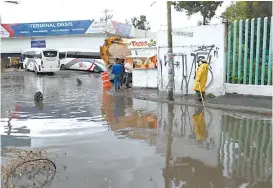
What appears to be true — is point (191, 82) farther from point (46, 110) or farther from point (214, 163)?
point (214, 163)

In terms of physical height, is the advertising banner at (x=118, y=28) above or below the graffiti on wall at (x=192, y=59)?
above

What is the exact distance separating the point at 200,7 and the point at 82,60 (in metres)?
14.6

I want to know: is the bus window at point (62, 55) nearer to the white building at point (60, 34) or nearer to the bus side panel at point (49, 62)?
the white building at point (60, 34)

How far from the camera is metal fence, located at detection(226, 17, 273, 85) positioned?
39.1 feet

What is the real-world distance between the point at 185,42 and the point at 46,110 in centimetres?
623

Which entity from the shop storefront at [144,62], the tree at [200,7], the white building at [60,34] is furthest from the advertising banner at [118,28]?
the shop storefront at [144,62]

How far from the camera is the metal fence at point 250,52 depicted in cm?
1193

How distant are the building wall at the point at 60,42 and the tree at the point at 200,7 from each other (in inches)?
586

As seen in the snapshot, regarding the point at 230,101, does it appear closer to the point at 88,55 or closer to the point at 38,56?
the point at 38,56

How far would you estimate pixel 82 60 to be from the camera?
36.3 metres

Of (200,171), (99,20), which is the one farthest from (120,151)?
(99,20)

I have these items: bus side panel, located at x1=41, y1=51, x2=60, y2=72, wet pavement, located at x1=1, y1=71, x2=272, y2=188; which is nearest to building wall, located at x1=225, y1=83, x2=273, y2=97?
wet pavement, located at x1=1, y1=71, x2=272, y2=188

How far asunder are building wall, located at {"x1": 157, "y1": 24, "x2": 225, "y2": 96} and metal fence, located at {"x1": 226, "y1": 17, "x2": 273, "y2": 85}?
352 millimetres

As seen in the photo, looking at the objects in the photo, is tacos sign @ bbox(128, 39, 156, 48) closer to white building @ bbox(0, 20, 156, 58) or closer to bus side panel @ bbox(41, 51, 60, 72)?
bus side panel @ bbox(41, 51, 60, 72)
